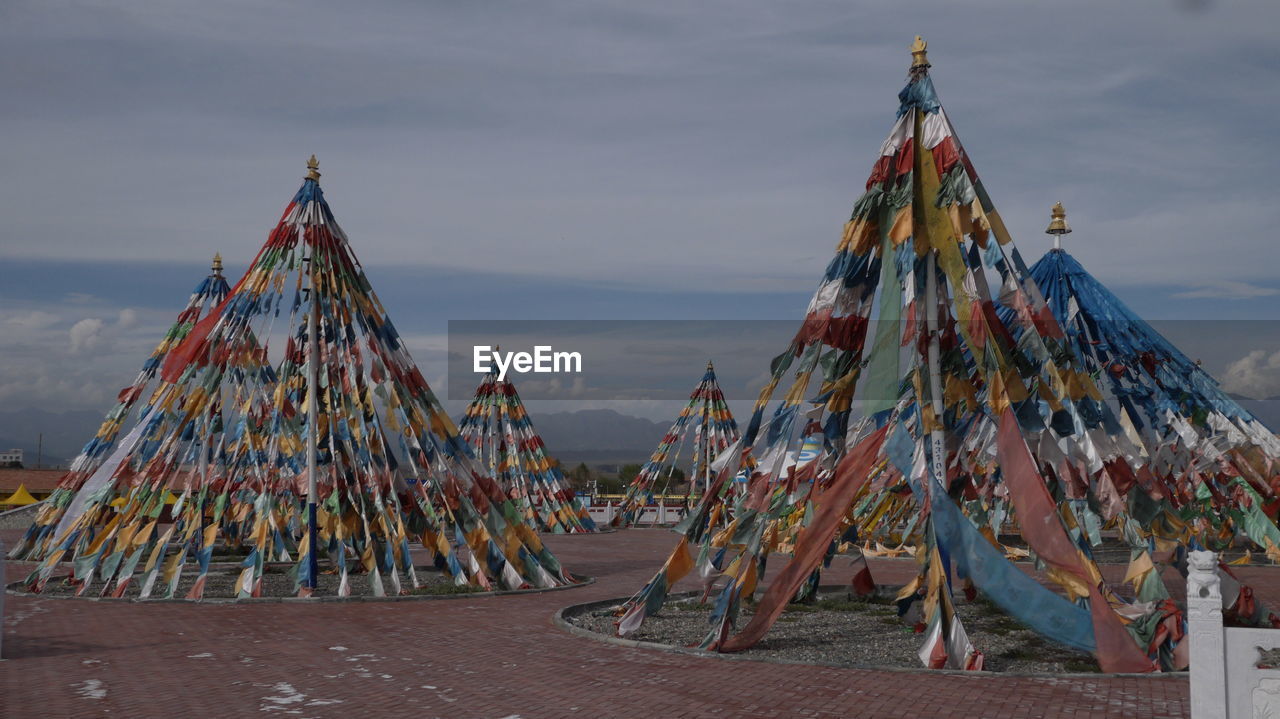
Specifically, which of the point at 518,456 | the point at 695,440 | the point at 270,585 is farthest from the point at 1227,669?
the point at 695,440

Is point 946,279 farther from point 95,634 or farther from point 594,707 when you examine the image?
point 95,634

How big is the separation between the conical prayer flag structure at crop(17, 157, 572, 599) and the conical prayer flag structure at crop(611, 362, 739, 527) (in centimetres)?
2051

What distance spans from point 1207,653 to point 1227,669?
13 centimetres

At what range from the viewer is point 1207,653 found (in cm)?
631

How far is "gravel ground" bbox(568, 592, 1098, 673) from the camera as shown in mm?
10477

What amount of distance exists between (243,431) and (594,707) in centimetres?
960

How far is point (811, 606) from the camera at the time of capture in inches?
579

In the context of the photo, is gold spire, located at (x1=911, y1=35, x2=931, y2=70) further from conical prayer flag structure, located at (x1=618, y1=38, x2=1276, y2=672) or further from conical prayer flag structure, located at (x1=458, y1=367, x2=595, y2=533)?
conical prayer flag structure, located at (x1=458, y1=367, x2=595, y2=533)

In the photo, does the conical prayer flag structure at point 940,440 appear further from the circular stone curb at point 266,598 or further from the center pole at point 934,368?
the circular stone curb at point 266,598

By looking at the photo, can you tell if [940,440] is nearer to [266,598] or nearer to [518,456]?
[266,598]

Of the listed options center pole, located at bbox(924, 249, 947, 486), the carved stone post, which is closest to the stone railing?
the carved stone post

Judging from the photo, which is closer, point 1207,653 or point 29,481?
point 1207,653

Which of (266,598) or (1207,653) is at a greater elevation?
(1207,653)

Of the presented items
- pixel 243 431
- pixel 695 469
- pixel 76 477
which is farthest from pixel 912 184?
pixel 695 469
